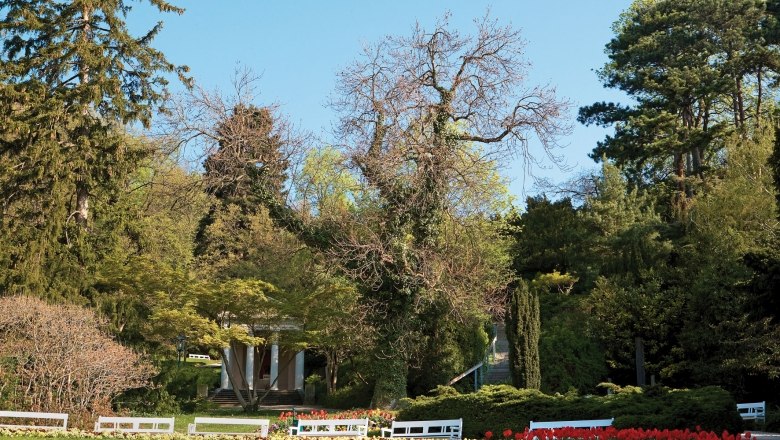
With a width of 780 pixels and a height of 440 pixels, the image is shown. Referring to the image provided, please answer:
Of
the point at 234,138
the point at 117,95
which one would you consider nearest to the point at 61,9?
the point at 117,95

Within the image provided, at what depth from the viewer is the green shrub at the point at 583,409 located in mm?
13188

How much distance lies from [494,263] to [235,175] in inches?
465

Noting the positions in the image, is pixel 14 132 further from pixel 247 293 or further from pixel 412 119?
pixel 412 119

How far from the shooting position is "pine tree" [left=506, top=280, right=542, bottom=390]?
23438 millimetres

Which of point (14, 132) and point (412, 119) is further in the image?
point (14, 132)

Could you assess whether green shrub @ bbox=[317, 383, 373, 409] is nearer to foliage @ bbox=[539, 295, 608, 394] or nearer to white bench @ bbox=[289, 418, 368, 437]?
foliage @ bbox=[539, 295, 608, 394]

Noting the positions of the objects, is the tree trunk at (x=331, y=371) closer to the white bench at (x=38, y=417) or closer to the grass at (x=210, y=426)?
the grass at (x=210, y=426)

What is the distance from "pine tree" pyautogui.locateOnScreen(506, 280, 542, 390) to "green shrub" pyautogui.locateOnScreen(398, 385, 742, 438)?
20.8 feet

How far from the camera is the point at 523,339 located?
928 inches

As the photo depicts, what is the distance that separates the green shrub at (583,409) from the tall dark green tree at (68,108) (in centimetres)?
1297

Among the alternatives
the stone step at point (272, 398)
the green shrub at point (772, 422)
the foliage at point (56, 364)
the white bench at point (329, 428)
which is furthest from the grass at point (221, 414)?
the green shrub at point (772, 422)

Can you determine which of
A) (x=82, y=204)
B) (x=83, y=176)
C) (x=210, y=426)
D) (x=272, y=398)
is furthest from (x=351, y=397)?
(x=83, y=176)

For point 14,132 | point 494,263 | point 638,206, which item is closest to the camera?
point 14,132

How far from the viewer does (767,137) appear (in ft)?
93.9
